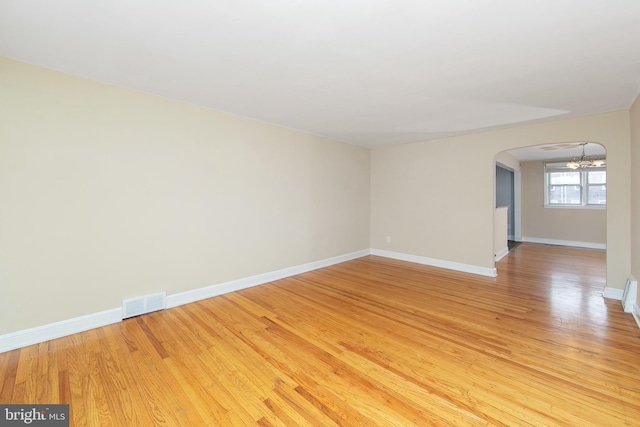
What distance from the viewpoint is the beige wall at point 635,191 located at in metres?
2.65

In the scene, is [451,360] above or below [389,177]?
below

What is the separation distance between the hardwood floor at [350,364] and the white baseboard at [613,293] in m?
0.28

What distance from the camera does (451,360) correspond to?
197 cm

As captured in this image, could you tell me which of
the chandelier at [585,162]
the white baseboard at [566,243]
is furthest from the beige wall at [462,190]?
the white baseboard at [566,243]

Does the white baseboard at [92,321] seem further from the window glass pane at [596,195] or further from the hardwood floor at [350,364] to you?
the window glass pane at [596,195]

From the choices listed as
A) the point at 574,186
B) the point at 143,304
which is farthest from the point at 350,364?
the point at 574,186

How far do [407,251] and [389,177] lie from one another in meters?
1.55

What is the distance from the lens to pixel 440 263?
4.71m

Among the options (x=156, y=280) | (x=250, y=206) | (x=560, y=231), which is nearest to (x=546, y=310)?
(x=250, y=206)

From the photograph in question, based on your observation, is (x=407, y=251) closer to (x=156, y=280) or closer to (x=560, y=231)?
(x=156, y=280)

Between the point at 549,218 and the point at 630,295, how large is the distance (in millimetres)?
4965

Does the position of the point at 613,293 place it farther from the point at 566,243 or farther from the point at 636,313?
the point at 566,243

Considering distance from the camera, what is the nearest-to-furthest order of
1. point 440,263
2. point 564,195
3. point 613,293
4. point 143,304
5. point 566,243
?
point 143,304 → point 613,293 → point 440,263 → point 566,243 → point 564,195

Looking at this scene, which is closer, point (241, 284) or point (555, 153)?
point (241, 284)
